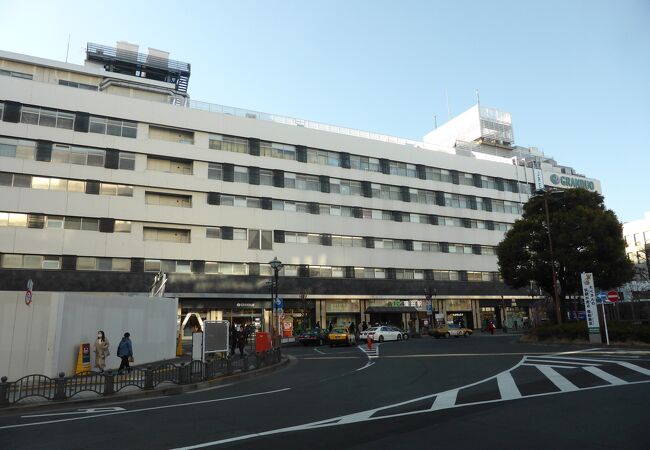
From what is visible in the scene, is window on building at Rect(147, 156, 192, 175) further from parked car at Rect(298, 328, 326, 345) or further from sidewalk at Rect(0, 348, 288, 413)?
sidewalk at Rect(0, 348, 288, 413)

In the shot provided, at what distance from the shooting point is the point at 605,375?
1321 centimetres

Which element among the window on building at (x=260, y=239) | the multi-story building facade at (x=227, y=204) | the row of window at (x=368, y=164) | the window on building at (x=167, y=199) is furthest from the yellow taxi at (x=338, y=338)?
the row of window at (x=368, y=164)

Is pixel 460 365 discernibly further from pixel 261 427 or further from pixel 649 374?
pixel 261 427

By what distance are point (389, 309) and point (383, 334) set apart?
39.9 feet

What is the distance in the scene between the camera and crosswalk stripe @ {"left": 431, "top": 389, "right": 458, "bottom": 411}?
31.3 feet

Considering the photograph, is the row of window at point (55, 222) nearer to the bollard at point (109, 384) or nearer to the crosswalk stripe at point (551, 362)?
the bollard at point (109, 384)

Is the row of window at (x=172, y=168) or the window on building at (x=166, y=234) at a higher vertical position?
the row of window at (x=172, y=168)

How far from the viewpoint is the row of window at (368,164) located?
46.4 metres

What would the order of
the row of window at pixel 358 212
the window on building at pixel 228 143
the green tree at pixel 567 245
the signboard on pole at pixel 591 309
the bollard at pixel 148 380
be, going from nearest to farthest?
the bollard at pixel 148 380, the signboard on pole at pixel 591 309, the green tree at pixel 567 245, the window on building at pixel 228 143, the row of window at pixel 358 212

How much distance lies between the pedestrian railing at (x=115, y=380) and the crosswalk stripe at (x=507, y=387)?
9.40 m

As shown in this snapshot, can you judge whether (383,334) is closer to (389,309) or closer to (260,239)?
(389,309)

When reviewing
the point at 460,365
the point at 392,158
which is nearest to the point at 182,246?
the point at 392,158

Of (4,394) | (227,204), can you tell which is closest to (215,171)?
(227,204)

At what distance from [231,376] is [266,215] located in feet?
98.6
